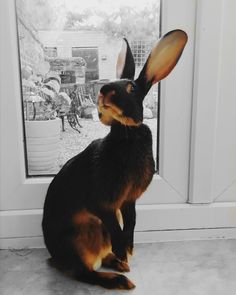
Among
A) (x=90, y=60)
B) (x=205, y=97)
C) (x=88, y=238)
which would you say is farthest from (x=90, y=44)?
(x=88, y=238)

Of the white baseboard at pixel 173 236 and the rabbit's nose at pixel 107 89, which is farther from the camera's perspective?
the white baseboard at pixel 173 236

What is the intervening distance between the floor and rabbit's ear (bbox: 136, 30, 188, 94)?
365 mm

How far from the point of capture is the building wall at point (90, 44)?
2.58 ft

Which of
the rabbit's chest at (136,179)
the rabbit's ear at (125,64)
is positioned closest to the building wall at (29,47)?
the rabbit's ear at (125,64)

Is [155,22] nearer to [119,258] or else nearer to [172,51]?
[172,51]

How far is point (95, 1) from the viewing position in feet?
2.56

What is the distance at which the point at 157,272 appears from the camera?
756 millimetres

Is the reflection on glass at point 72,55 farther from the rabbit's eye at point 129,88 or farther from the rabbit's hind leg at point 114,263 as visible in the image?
the rabbit's hind leg at point 114,263

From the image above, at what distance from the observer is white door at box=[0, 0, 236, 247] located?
2.55ft

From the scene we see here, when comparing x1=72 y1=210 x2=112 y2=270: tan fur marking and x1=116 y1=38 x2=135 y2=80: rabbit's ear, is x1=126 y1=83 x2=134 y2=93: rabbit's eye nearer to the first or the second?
x1=116 y1=38 x2=135 y2=80: rabbit's ear

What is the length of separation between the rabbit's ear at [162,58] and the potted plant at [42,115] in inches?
7.9

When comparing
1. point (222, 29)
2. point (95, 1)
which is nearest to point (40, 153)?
point (95, 1)

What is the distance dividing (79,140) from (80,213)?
183 millimetres

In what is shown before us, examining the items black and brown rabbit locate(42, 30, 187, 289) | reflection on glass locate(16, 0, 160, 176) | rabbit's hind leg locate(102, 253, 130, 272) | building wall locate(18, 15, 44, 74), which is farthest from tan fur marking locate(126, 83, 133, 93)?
rabbit's hind leg locate(102, 253, 130, 272)
